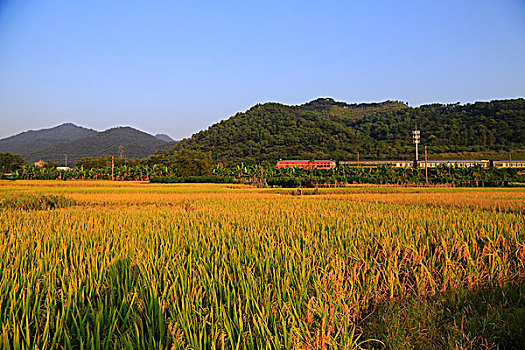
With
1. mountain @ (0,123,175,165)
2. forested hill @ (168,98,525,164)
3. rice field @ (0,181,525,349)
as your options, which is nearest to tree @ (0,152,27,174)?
forested hill @ (168,98,525,164)

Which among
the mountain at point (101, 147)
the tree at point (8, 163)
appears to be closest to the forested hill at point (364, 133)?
the tree at point (8, 163)

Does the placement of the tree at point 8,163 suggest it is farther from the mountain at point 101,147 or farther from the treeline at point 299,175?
the mountain at point 101,147

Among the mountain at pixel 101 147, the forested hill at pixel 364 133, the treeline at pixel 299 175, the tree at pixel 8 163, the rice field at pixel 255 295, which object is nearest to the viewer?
the rice field at pixel 255 295

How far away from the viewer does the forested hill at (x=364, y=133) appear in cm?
7075

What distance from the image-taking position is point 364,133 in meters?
87.6

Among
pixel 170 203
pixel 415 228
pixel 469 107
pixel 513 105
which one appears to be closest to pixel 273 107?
pixel 469 107

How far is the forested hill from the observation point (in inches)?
2785

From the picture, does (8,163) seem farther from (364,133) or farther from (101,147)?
(364,133)

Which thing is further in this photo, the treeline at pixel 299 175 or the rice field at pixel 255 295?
the treeline at pixel 299 175

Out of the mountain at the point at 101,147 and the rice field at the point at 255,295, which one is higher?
the mountain at the point at 101,147

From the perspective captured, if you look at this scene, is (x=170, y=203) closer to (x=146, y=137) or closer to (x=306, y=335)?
(x=306, y=335)

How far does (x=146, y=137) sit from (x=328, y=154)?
117960 millimetres

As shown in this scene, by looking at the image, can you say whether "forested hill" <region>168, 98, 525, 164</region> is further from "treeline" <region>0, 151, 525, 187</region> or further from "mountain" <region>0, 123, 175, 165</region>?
"mountain" <region>0, 123, 175, 165</region>

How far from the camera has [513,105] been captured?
3002 inches
